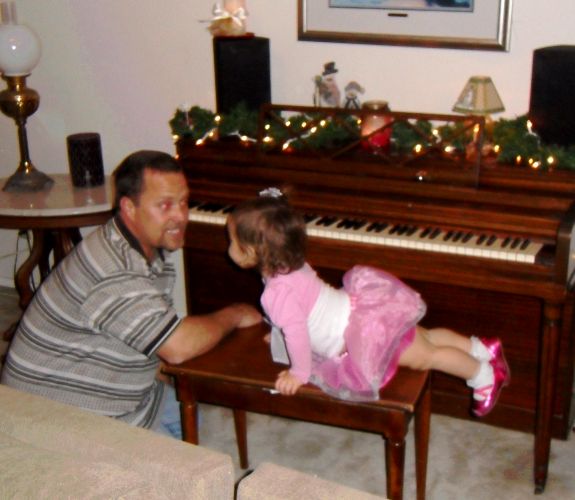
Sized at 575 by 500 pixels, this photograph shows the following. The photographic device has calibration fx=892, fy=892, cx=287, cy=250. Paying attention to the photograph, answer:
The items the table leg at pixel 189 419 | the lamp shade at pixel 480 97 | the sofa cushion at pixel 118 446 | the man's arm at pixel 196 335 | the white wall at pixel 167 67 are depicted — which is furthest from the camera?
the white wall at pixel 167 67

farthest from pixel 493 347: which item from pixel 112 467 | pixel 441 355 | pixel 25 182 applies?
pixel 25 182

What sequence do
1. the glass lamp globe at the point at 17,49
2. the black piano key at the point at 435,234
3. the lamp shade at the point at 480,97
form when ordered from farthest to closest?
the glass lamp globe at the point at 17,49
the lamp shade at the point at 480,97
the black piano key at the point at 435,234

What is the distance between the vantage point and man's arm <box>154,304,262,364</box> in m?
2.31

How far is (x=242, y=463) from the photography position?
291 centimetres

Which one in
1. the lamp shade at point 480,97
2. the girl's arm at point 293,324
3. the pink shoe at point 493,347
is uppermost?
the lamp shade at point 480,97

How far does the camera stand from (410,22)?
3.13 meters

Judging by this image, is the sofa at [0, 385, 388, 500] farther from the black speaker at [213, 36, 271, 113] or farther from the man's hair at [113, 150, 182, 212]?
the black speaker at [213, 36, 271, 113]

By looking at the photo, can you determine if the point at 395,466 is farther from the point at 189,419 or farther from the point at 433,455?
the point at 433,455

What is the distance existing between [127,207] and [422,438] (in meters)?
1.06

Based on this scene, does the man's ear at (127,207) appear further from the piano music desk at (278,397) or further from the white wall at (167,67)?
the white wall at (167,67)

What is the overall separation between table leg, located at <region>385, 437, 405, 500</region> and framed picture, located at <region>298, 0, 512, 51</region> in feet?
4.85

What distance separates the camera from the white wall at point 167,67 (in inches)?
121

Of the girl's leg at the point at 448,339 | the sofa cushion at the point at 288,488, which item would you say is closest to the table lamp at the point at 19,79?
the girl's leg at the point at 448,339

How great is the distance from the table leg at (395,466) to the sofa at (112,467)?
90 cm
